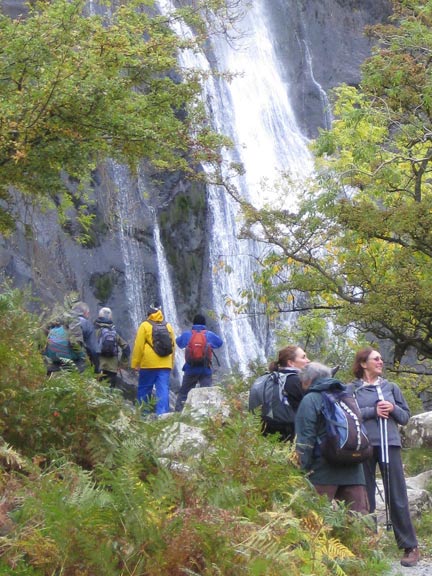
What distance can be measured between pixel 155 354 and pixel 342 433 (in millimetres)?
Result: 6452

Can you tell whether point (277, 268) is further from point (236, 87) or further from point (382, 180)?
point (236, 87)

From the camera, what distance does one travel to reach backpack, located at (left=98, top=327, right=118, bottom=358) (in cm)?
1234

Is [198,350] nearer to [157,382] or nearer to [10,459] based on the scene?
[157,382]

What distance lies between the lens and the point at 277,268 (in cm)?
1838

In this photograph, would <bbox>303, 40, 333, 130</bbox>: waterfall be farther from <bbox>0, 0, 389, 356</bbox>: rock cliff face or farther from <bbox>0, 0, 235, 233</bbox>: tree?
<bbox>0, 0, 235, 233</bbox>: tree

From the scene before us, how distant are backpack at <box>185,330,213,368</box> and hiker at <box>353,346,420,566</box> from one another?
6363 mm

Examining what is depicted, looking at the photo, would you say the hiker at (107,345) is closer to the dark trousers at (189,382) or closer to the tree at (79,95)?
the dark trousers at (189,382)

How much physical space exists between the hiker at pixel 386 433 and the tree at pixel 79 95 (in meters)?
3.20

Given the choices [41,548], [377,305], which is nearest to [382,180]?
[377,305]

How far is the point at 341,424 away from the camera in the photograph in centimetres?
649

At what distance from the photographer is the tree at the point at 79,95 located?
827 cm

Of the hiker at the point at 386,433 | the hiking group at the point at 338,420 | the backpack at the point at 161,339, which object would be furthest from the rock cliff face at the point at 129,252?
the hiker at the point at 386,433

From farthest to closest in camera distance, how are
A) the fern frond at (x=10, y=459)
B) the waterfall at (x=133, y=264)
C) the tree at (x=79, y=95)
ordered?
the waterfall at (x=133, y=264) → the tree at (x=79, y=95) → the fern frond at (x=10, y=459)

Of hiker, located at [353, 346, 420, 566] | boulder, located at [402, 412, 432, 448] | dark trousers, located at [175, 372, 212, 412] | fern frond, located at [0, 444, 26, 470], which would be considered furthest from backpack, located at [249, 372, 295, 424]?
boulder, located at [402, 412, 432, 448]
